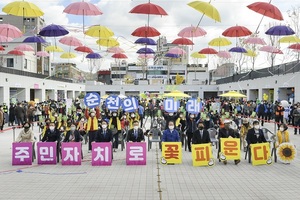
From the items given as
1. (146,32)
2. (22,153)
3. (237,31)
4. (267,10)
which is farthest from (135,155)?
(237,31)

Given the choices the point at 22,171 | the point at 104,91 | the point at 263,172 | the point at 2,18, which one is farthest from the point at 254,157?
the point at 2,18

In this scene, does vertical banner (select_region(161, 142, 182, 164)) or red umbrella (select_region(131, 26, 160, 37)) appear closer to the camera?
vertical banner (select_region(161, 142, 182, 164))

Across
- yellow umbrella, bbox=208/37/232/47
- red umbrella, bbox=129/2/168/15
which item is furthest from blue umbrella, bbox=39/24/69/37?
yellow umbrella, bbox=208/37/232/47

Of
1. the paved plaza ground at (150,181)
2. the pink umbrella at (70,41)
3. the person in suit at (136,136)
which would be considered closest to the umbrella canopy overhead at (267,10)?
the paved plaza ground at (150,181)

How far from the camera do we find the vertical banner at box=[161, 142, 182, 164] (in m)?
10.4

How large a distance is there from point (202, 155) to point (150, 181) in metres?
2.48

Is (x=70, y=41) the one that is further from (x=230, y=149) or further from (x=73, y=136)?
(x=230, y=149)

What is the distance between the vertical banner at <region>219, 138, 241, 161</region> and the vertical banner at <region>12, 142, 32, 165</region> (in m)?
6.10

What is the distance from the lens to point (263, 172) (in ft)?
31.3

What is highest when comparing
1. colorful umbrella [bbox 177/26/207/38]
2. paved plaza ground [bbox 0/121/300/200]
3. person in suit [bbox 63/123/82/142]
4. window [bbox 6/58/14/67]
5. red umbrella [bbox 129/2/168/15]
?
window [bbox 6/58/14/67]

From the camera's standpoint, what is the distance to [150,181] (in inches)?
332

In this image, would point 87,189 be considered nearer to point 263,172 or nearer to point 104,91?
point 263,172

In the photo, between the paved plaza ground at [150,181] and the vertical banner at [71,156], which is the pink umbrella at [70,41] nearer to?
the paved plaza ground at [150,181]

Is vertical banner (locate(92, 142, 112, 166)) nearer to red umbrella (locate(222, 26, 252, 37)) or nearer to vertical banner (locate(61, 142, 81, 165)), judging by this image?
vertical banner (locate(61, 142, 81, 165))
